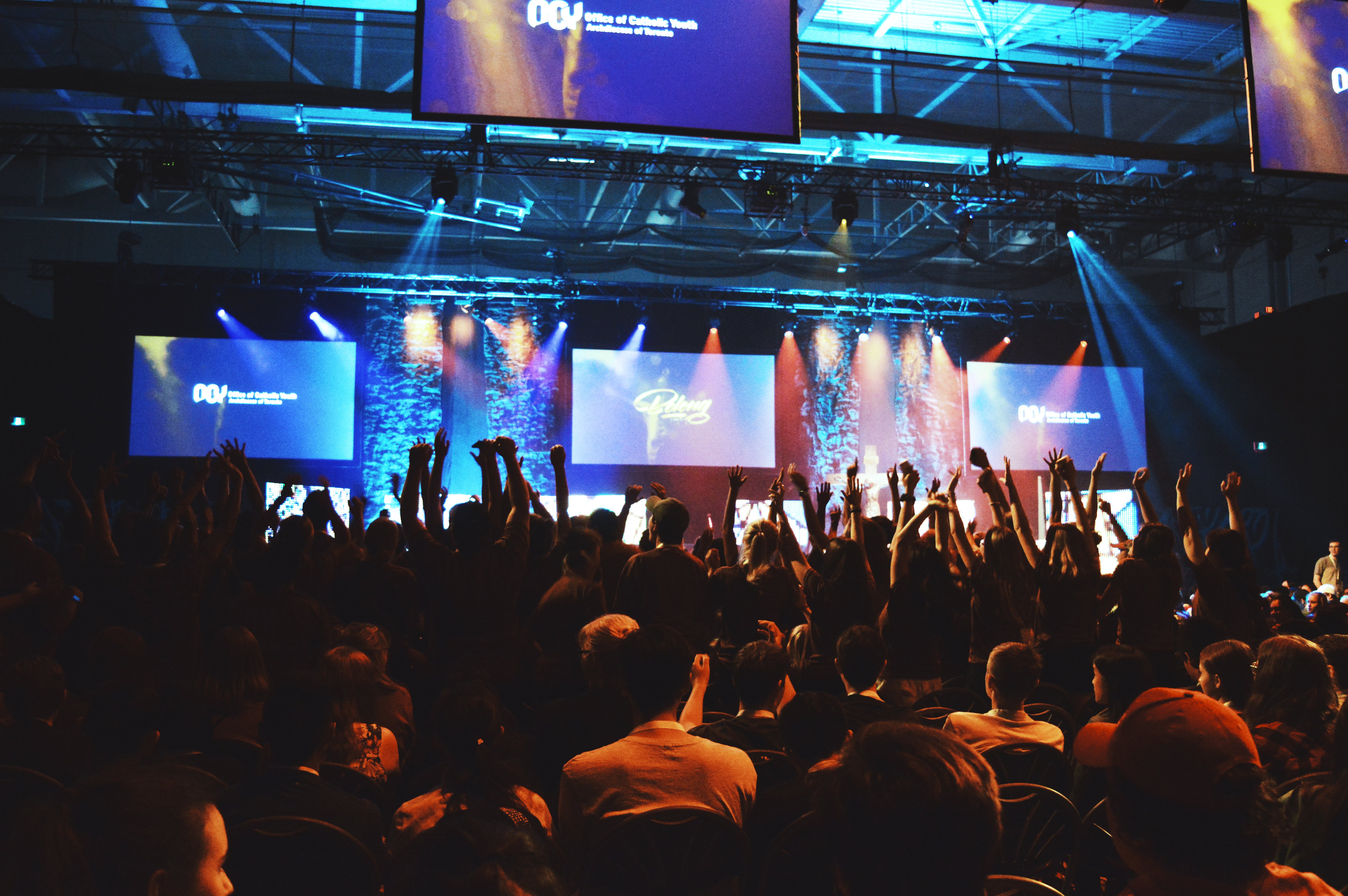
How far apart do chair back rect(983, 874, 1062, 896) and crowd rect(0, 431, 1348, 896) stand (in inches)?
10.8

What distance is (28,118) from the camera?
1216cm

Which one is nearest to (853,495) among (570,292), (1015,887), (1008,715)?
(1008,715)

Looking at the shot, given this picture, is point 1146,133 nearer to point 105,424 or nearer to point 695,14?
point 695,14

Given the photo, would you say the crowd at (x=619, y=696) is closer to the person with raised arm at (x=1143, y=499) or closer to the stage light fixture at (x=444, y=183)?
the person with raised arm at (x=1143, y=499)

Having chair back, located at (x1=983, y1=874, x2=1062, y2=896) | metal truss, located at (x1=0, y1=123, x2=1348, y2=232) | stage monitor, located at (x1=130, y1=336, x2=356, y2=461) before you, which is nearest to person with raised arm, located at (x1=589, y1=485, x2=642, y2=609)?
chair back, located at (x1=983, y1=874, x2=1062, y2=896)

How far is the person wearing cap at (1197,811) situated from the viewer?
47.3 inches

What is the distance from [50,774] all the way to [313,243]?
44.4ft

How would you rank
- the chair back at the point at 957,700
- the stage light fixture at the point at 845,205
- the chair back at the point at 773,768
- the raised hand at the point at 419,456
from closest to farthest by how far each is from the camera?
the chair back at the point at 773,768, the raised hand at the point at 419,456, the chair back at the point at 957,700, the stage light fixture at the point at 845,205

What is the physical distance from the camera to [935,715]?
125 inches

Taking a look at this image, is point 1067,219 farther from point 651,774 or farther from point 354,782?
point 354,782

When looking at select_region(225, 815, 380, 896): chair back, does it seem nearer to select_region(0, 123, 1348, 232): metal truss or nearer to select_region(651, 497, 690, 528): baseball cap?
select_region(651, 497, 690, 528): baseball cap

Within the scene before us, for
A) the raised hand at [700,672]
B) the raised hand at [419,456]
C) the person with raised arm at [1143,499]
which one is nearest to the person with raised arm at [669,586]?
the raised hand at [700,672]

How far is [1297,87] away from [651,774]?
5812 millimetres

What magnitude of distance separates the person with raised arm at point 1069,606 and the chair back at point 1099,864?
1712mm
